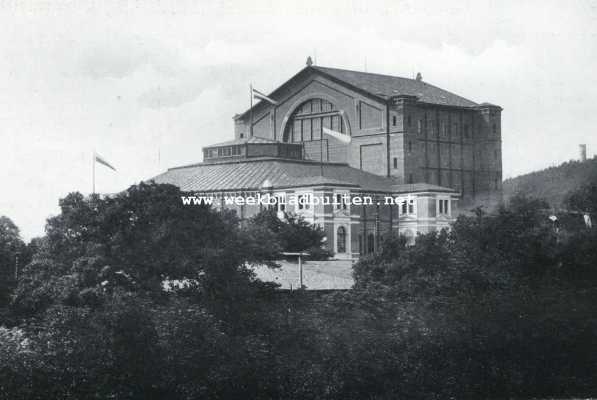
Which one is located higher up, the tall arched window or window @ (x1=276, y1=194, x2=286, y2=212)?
the tall arched window

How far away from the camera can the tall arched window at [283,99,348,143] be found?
9900cm

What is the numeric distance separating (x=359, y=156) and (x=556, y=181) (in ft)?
80.7

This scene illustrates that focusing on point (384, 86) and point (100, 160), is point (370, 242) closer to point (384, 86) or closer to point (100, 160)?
point (384, 86)

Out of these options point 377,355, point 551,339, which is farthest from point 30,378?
point 551,339

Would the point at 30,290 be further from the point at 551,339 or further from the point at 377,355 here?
the point at 551,339

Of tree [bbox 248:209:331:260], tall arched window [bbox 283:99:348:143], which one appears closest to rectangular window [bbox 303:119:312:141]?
tall arched window [bbox 283:99:348:143]

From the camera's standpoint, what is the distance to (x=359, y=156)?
9688 centimetres

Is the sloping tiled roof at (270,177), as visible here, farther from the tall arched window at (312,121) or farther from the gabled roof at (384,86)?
the gabled roof at (384,86)

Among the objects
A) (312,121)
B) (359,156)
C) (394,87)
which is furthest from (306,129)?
(394,87)

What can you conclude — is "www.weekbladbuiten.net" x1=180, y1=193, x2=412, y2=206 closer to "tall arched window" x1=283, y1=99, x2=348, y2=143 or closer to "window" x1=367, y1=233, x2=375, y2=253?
"window" x1=367, y1=233, x2=375, y2=253

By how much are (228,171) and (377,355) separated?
5686 cm

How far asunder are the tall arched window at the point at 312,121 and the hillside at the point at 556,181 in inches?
760

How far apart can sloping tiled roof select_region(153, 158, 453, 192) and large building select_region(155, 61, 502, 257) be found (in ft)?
0.36

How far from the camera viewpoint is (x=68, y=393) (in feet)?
92.5
